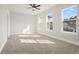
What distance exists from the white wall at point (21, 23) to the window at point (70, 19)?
1360 millimetres

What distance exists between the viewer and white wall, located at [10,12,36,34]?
234 inches

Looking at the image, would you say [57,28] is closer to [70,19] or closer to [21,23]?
[70,19]

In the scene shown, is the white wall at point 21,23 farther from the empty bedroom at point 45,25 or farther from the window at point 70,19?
the window at point 70,19

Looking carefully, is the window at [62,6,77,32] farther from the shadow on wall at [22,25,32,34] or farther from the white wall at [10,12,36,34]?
the shadow on wall at [22,25,32,34]

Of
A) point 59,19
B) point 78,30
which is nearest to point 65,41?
point 78,30

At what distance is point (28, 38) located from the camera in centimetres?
699

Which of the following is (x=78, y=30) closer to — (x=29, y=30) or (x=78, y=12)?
(x=78, y=12)

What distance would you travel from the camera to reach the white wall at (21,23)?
593cm

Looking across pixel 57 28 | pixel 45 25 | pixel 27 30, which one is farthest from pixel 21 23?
pixel 57 28

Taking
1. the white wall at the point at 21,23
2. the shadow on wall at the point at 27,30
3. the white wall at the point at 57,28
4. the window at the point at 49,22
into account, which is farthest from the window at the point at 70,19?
the shadow on wall at the point at 27,30

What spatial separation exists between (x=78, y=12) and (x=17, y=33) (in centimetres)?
260

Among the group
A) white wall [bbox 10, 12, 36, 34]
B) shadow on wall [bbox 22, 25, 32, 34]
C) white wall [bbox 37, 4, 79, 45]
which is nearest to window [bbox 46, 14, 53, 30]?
white wall [bbox 37, 4, 79, 45]

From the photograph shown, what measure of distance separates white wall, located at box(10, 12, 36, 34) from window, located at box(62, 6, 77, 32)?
1360mm

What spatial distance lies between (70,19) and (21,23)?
209 cm
